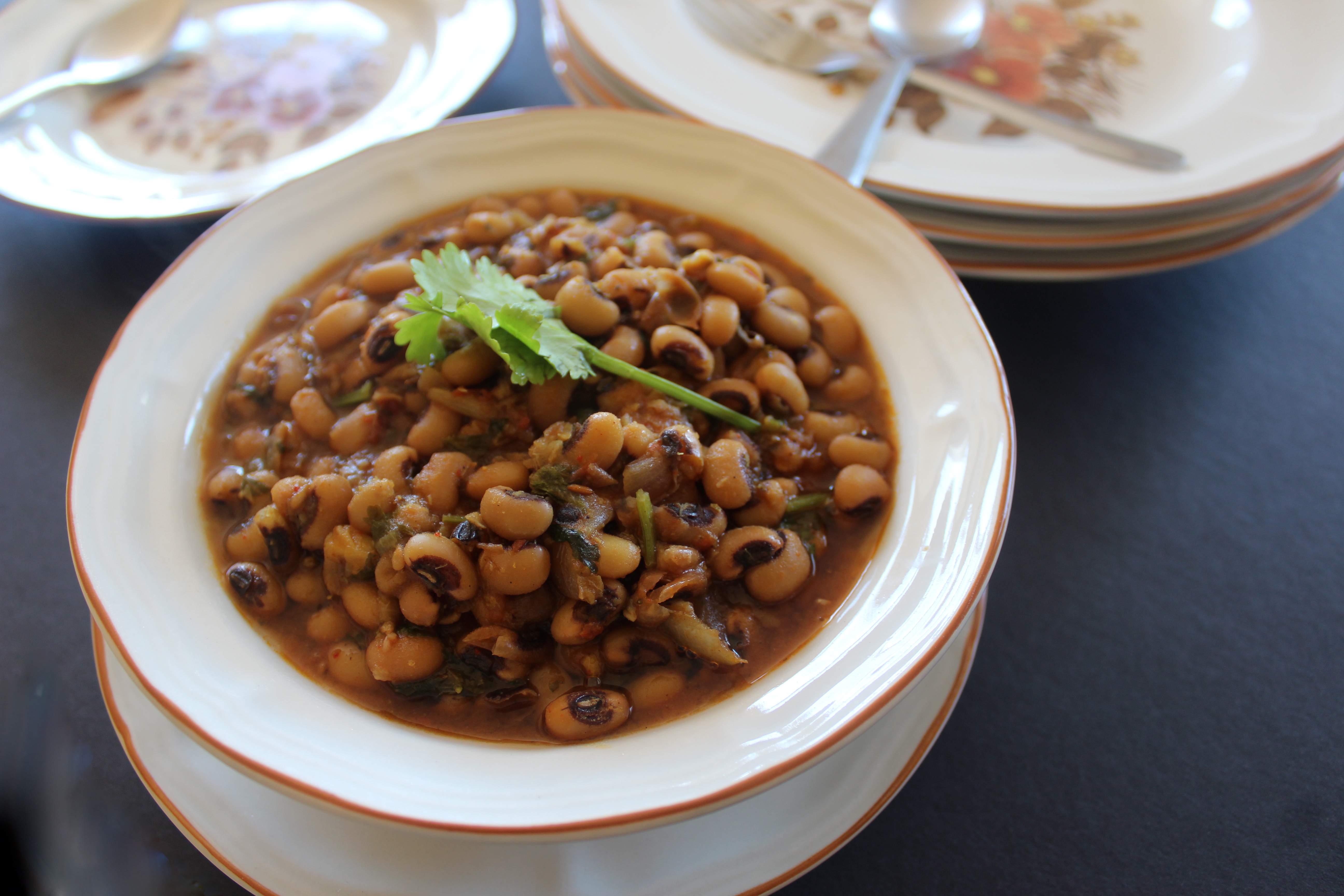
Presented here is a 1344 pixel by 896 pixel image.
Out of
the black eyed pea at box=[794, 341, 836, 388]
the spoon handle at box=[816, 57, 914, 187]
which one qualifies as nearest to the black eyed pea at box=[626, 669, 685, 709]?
the black eyed pea at box=[794, 341, 836, 388]

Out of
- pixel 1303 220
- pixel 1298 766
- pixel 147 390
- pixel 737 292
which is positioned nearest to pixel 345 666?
pixel 147 390

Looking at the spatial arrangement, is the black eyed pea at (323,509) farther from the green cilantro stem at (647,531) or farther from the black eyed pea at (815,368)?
the black eyed pea at (815,368)

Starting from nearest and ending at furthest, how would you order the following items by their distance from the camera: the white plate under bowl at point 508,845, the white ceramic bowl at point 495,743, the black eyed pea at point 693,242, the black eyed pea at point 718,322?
1. the white ceramic bowl at point 495,743
2. the white plate under bowl at point 508,845
3. the black eyed pea at point 718,322
4. the black eyed pea at point 693,242

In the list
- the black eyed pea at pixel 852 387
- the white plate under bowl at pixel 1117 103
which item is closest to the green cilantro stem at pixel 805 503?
the black eyed pea at pixel 852 387

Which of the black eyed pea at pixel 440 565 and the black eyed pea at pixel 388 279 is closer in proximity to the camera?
the black eyed pea at pixel 440 565

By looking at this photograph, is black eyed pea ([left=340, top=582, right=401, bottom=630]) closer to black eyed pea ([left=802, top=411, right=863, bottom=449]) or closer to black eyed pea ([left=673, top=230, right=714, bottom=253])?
black eyed pea ([left=802, top=411, right=863, bottom=449])

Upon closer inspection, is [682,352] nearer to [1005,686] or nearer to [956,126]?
[1005,686]
